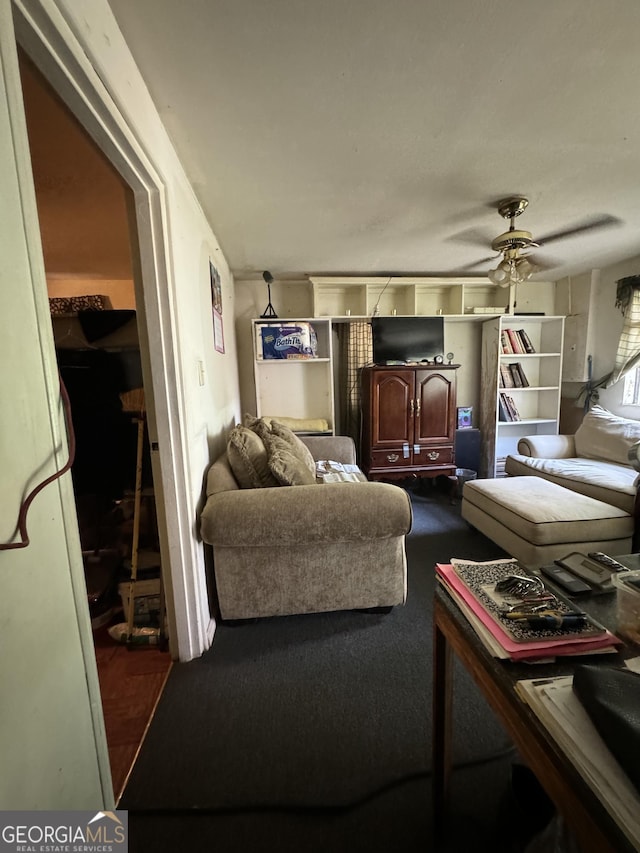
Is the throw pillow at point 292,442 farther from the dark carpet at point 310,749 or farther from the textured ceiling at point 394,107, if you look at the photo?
the textured ceiling at point 394,107

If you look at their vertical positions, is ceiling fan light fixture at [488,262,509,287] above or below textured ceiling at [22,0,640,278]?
below

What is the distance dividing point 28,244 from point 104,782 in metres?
1.12

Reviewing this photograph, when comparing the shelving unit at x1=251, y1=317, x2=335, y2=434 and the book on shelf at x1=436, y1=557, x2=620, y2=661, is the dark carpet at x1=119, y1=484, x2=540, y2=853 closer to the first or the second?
the book on shelf at x1=436, y1=557, x2=620, y2=661

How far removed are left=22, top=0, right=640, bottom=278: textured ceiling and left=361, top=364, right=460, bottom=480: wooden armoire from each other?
1220 mm

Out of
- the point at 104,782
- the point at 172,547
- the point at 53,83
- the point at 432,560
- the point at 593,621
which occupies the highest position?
the point at 53,83

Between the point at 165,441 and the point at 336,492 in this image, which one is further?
the point at 336,492

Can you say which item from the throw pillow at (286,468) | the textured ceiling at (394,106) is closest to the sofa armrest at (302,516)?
the throw pillow at (286,468)

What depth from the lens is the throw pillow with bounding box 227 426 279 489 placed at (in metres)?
1.73

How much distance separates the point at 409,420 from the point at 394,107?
225 centimetres

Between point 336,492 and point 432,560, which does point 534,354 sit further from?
point 336,492

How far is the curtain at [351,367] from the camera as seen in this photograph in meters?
3.34

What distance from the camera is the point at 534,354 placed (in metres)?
3.37

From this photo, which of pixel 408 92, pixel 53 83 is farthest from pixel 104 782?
pixel 408 92

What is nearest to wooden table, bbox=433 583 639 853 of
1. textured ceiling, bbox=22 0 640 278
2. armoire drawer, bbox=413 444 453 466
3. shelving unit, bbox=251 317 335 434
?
textured ceiling, bbox=22 0 640 278
